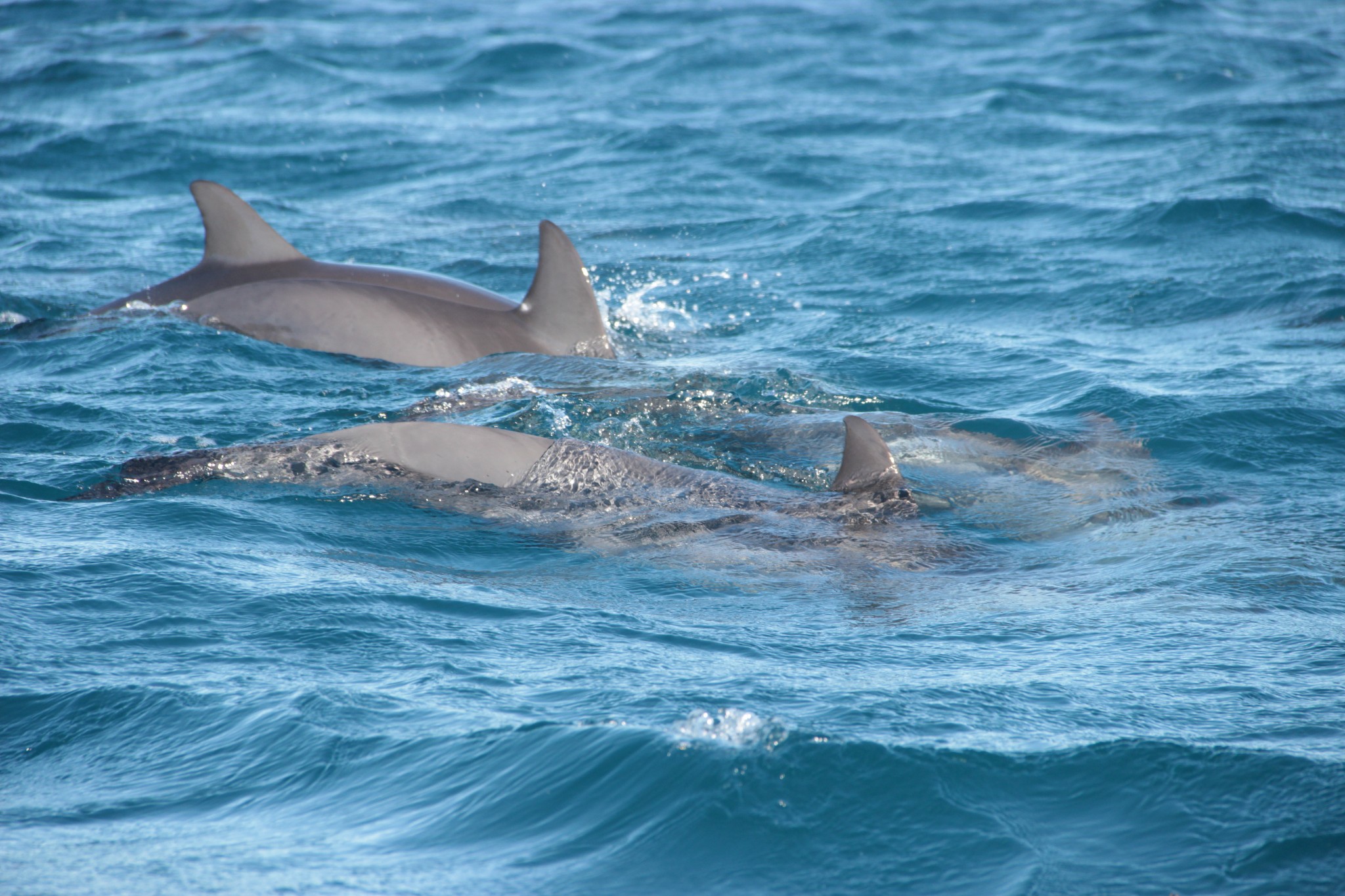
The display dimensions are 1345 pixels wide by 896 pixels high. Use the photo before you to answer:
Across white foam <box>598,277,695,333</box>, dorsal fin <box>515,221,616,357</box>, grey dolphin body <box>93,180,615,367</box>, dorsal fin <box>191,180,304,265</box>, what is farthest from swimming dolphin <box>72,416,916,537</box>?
white foam <box>598,277,695,333</box>

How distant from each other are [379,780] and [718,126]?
1631cm

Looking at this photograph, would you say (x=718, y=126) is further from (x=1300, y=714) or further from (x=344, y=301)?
(x=1300, y=714)

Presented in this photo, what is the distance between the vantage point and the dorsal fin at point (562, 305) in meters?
9.59

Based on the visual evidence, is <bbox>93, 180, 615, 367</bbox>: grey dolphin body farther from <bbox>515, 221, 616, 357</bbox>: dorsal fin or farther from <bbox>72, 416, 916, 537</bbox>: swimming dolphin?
<bbox>72, 416, 916, 537</bbox>: swimming dolphin

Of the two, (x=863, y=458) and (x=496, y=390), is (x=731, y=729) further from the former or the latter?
(x=496, y=390)

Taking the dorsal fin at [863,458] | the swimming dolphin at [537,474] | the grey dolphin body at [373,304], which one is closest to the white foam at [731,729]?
the swimming dolphin at [537,474]

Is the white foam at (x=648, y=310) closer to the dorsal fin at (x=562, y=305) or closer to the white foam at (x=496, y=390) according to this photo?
the dorsal fin at (x=562, y=305)

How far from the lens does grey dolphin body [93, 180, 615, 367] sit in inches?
374

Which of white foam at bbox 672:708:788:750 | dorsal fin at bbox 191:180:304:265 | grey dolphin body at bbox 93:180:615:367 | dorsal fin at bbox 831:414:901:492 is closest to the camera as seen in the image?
white foam at bbox 672:708:788:750

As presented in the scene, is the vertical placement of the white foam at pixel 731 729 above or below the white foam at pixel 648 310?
above

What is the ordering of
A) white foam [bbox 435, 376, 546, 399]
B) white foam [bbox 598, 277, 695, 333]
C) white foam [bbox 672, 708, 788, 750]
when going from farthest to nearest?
white foam [bbox 598, 277, 695, 333], white foam [bbox 435, 376, 546, 399], white foam [bbox 672, 708, 788, 750]

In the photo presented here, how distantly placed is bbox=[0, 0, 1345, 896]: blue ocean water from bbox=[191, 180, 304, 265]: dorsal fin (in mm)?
748

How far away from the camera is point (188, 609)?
18.4 feet

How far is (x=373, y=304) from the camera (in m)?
9.65
